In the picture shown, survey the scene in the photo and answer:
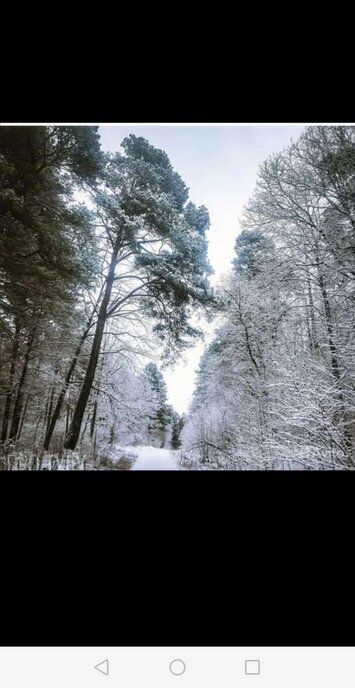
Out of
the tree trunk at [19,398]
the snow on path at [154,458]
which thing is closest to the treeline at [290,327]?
the snow on path at [154,458]

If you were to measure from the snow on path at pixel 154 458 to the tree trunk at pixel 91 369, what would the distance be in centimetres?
66

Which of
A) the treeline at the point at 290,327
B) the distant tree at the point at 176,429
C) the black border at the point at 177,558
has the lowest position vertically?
the black border at the point at 177,558

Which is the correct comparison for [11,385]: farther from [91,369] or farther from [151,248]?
[151,248]

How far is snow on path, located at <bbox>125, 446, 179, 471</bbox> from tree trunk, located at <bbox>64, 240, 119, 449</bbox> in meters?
0.66

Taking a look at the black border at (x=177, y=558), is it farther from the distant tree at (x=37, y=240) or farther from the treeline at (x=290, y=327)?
the distant tree at (x=37, y=240)

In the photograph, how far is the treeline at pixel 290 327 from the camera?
254 centimetres

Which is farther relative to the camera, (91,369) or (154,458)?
(91,369)

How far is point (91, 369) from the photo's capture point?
2527mm

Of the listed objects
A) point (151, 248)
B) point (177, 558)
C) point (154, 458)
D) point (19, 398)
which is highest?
point (151, 248)

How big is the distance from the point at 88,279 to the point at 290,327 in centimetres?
244

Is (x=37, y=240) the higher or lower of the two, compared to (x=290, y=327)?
higher

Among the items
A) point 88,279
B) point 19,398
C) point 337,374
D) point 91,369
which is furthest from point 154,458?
point 337,374
